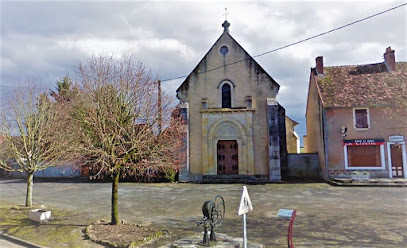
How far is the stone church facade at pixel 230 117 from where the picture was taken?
1997 cm

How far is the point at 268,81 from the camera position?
20.4 m

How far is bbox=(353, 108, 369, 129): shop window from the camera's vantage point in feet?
63.4

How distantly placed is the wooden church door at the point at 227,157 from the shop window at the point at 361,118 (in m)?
8.18

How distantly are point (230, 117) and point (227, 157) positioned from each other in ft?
9.35

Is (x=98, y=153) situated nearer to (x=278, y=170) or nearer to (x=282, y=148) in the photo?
(x=278, y=170)

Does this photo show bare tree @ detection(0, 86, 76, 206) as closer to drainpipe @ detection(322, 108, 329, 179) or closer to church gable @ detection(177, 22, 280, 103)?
church gable @ detection(177, 22, 280, 103)

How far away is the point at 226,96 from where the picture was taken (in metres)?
20.9

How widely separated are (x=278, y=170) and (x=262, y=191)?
464 centimetres

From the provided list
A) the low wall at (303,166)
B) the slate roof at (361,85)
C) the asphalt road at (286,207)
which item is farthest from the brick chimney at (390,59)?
the asphalt road at (286,207)

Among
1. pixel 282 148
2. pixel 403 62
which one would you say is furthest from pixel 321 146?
pixel 403 62

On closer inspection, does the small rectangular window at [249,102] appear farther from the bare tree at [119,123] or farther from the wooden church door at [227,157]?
the bare tree at [119,123]

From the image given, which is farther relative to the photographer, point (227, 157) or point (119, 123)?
point (227, 157)

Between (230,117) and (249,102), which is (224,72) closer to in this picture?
(249,102)

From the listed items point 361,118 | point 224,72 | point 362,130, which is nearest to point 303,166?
point 362,130
